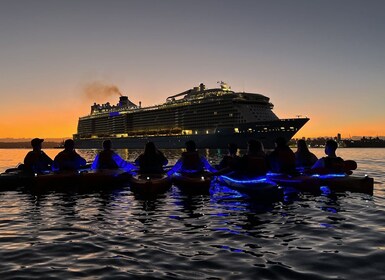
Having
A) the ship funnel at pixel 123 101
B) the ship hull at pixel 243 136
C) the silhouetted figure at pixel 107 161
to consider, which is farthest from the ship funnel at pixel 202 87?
the silhouetted figure at pixel 107 161

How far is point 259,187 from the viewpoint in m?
11.7

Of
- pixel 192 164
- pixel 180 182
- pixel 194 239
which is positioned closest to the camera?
pixel 194 239

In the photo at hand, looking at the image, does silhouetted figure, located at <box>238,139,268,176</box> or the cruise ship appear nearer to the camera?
silhouetted figure, located at <box>238,139,268,176</box>

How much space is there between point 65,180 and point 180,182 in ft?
16.4

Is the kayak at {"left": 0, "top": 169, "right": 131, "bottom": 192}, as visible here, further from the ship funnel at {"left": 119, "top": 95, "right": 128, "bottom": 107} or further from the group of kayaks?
the ship funnel at {"left": 119, "top": 95, "right": 128, "bottom": 107}

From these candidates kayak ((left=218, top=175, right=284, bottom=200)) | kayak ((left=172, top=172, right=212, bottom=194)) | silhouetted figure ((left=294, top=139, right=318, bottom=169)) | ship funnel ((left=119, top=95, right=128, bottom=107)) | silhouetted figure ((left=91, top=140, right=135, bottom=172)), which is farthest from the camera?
ship funnel ((left=119, top=95, right=128, bottom=107))

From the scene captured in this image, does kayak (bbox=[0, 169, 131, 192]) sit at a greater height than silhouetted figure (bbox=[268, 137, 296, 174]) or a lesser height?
lesser

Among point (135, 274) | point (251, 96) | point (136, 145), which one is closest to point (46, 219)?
point (135, 274)

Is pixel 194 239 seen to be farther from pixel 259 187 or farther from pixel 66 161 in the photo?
pixel 66 161

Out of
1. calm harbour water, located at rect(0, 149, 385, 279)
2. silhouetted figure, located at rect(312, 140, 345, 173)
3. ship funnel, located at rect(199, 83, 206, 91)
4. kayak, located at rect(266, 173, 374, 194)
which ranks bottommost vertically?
calm harbour water, located at rect(0, 149, 385, 279)

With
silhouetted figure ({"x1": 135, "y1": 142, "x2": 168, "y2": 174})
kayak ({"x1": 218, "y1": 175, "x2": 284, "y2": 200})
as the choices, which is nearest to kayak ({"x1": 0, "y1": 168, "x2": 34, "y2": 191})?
silhouetted figure ({"x1": 135, "y1": 142, "x2": 168, "y2": 174})

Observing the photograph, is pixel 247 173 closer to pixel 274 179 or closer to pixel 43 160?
pixel 274 179

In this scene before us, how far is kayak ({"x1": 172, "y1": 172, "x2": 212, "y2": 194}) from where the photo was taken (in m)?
13.8

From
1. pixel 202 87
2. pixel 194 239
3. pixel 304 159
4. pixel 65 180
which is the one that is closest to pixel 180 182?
pixel 65 180
